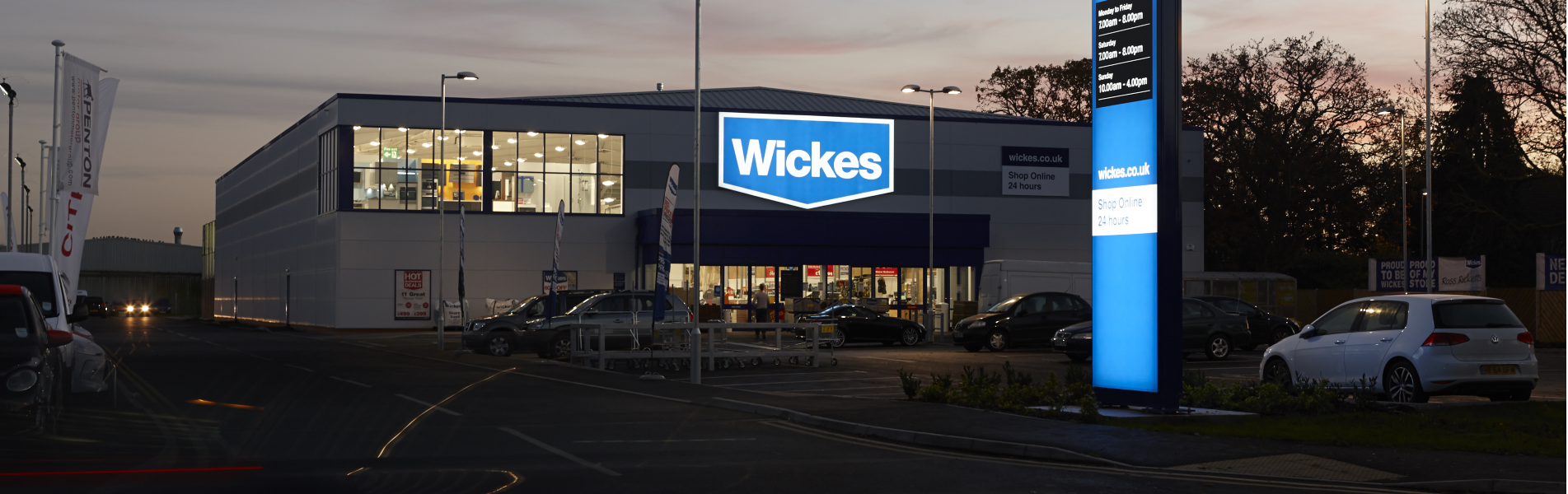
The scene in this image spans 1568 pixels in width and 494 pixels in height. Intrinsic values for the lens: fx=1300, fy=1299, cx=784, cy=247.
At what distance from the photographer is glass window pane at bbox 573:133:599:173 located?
49031mm

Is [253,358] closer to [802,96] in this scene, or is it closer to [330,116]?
[330,116]

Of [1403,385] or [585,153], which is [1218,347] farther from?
[585,153]

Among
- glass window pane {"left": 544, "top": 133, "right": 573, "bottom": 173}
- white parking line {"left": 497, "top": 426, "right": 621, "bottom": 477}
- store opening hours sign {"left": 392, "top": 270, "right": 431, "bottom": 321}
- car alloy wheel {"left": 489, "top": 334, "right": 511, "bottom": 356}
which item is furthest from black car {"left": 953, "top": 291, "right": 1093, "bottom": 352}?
store opening hours sign {"left": 392, "top": 270, "right": 431, "bottom": 321}

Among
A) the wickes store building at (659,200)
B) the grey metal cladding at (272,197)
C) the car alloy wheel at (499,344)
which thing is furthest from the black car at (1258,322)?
Answer: the grey metal cladding at (272,197)

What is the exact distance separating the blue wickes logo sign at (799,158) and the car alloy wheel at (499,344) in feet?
69.5

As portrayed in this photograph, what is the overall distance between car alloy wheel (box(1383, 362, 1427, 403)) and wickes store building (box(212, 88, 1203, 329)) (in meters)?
30.4

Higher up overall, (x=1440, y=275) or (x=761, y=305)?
(x=1440, y=275)

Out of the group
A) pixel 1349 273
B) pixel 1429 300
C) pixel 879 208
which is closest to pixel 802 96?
pixel 879 208

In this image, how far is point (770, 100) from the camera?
59.8 meters

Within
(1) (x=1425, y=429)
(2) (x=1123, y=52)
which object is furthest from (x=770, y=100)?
(1) (x=1425, y=429)

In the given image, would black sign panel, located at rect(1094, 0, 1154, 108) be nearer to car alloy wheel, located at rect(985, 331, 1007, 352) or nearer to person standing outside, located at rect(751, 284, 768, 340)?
car alloy wheel, located at rect(985, 331, 1007, 352)

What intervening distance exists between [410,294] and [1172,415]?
38403 millimetres

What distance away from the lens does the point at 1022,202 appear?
5231 cm

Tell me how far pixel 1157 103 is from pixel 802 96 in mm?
48653
